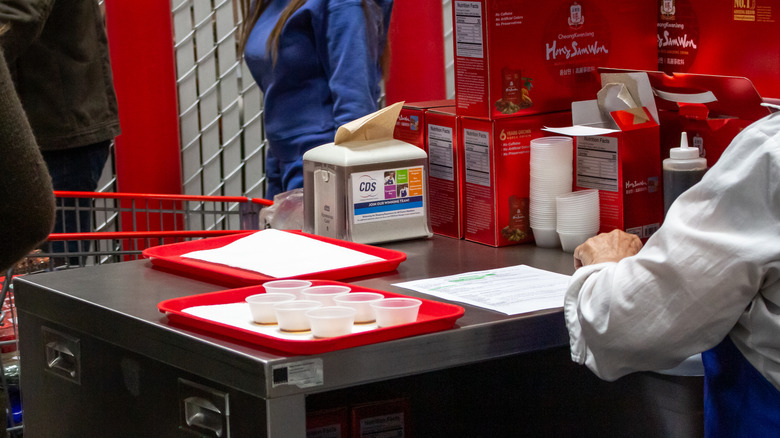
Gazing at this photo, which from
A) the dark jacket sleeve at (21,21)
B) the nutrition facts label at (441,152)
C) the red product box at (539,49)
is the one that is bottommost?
the nutrition facts label at (441,152)

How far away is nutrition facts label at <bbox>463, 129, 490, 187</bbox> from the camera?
2057 mm

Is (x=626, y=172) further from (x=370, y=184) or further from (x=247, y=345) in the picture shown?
(x=247, y=345)

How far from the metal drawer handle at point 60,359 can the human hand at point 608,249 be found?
2.94 ft

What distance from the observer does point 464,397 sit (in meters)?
2.14

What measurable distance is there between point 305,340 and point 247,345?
11cm

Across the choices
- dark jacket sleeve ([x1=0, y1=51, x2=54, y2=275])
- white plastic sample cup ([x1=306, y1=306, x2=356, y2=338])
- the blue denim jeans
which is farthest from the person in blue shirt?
dark jacket sleeve ([x1=0, y1=51, x2=54, y2=275])

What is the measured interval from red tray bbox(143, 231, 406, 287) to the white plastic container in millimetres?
56

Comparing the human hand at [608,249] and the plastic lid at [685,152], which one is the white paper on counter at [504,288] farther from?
the plastic lid at [685,152]

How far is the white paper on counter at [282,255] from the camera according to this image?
1816 mm

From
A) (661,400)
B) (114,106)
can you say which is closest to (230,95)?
(114,106)

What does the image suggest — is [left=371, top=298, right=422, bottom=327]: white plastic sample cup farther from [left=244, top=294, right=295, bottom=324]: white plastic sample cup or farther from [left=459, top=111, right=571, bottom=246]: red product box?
[left=459, top=111, right=571, bottom=246]: red product box

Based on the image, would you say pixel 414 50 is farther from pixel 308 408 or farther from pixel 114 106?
pixel 308 408

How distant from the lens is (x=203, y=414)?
1.50m

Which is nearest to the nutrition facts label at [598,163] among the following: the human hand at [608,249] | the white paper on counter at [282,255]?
the human hand at [608,249]
